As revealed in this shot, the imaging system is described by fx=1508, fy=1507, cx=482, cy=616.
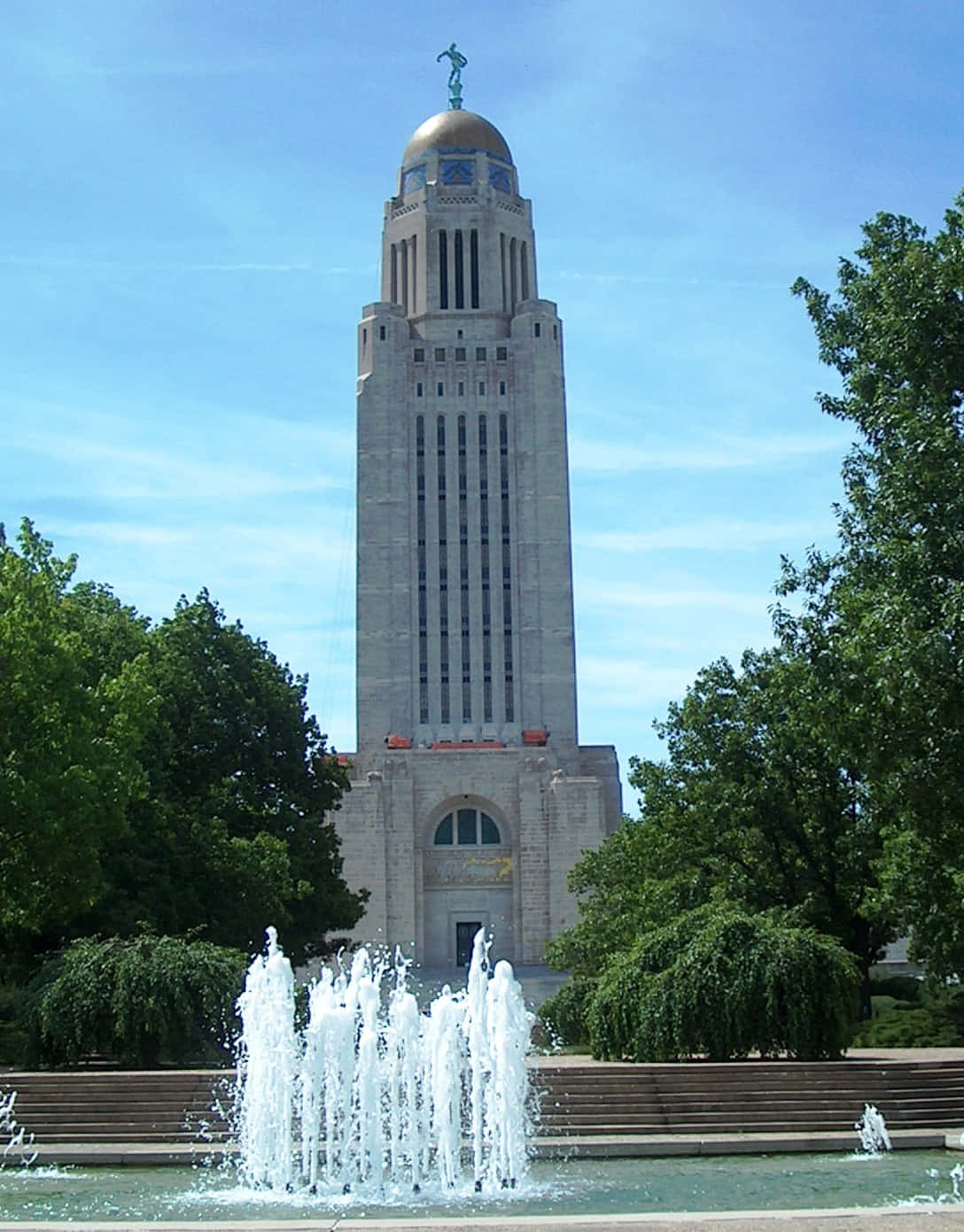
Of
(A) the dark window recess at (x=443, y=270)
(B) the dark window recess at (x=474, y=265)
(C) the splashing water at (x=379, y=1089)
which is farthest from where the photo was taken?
(A) the dark window recess at (x=443, y=270)

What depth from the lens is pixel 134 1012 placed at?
20.1m

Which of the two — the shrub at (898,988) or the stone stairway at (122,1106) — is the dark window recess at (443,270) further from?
the stone stairway at (122,1106)

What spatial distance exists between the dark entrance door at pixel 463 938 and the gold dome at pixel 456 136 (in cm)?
3958

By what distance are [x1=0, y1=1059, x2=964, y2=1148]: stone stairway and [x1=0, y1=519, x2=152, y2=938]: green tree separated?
26.7 feet

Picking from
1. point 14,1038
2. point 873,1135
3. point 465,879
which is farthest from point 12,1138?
point 465,879

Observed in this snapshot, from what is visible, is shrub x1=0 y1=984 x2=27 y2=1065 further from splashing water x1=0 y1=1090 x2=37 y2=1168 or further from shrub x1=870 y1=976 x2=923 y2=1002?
shrub x1=870 y1=976 x2=923 y2=1002

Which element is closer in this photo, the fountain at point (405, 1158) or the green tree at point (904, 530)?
the fountain at point (405, 1158)

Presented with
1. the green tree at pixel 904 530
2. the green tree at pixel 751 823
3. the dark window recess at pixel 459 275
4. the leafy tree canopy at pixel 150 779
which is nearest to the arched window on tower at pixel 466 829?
the leafy tree canopy at pixel 150 779

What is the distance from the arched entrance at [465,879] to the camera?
212 feet

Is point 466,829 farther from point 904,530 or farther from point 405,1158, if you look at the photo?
point 405,1158

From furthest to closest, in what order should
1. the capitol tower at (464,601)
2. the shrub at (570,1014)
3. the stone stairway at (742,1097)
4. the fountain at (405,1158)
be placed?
the capitol tower at (464,601), the shrub at (570,1014), the stone stairway at (742,1097), the fountain at (405,1158)

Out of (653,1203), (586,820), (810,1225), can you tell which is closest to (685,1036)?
(653,1203)

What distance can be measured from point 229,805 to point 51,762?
12.2 meters

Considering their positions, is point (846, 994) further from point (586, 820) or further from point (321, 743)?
point (586, 820)
